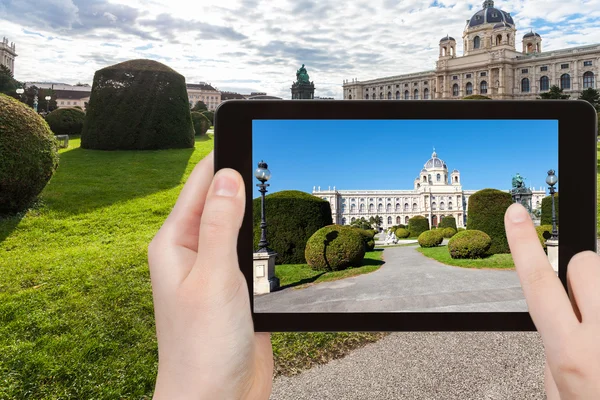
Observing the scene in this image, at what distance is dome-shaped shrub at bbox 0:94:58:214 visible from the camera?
7.06 meters

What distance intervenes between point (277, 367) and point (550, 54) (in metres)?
58.7

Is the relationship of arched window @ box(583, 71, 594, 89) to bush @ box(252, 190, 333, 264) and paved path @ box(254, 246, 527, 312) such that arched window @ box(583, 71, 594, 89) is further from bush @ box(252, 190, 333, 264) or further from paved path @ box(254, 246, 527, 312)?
bush @ box(252, 190, 333, 264)

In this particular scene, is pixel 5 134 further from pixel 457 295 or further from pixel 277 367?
pixel 457 295

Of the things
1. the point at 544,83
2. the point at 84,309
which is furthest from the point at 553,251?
the point at 544,83

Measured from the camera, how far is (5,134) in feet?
23.2

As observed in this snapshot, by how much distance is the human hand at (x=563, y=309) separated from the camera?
0.92 metres

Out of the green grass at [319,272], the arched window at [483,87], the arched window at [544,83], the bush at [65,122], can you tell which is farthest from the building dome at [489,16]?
the green grass at [319,272]

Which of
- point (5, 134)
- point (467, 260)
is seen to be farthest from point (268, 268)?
point (5, 134)

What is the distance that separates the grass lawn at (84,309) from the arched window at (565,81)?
55.1 m

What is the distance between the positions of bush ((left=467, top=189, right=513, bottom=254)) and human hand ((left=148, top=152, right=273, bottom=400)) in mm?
784

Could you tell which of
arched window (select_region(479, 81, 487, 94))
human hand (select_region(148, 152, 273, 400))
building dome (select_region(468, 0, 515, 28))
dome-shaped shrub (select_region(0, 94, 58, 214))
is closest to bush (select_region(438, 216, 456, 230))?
human hand (select_region(148, 152, 273, 400))

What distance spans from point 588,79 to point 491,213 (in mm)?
58633

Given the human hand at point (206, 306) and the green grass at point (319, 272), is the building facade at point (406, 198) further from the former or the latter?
the human hand at point (206, 306)

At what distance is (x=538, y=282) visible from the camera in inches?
40.9
